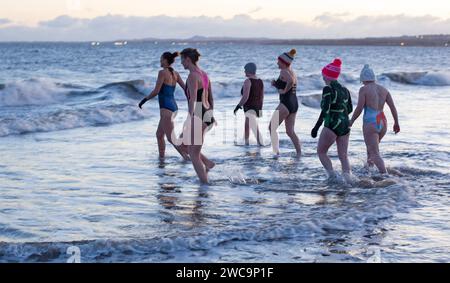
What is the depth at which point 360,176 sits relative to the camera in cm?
1036

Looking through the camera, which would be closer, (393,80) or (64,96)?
(64,96)

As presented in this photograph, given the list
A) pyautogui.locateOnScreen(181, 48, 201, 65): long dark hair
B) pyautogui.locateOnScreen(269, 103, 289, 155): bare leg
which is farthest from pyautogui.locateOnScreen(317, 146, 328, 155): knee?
pyautogui.locateOnScreen(269, 103, 289, 155): bare leg

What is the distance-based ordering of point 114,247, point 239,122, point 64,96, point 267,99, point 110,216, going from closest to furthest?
point 114,247
point 110,216
point 239,122
point 267,99
point 64,96

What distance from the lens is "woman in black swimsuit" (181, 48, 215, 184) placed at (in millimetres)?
9055

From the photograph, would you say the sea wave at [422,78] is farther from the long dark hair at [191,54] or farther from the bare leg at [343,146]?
the long dark hair at [191,54]

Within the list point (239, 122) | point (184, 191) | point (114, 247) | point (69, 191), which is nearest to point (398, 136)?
point (239, 122)

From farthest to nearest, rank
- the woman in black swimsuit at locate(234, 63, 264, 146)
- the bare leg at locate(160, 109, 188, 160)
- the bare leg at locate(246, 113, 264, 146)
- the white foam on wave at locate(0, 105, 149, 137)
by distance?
1. the white foam on wave at locate(0, 105, 149, 137)
2. the bare leg at locate(246, 113, 264, 146)
3. the woman in black swimsuit at locate(234, 63, 264, 146)
4. the bare leg at locate(160, 109, 188, 160)

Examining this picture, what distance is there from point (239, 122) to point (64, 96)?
13.5m

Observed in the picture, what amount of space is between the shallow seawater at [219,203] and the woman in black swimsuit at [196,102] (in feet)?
2.35

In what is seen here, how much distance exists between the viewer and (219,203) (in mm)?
8609

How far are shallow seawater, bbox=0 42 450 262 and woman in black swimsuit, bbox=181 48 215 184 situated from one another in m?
0.72

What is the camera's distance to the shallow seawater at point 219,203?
21.5 ft

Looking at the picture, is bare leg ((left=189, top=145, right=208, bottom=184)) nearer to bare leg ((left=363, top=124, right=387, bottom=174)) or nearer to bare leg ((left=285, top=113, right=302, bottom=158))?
bare leg ((left=363, top=124, right=387, bottom=174))

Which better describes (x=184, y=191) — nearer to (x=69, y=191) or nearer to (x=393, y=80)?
(x=69, y=191)
